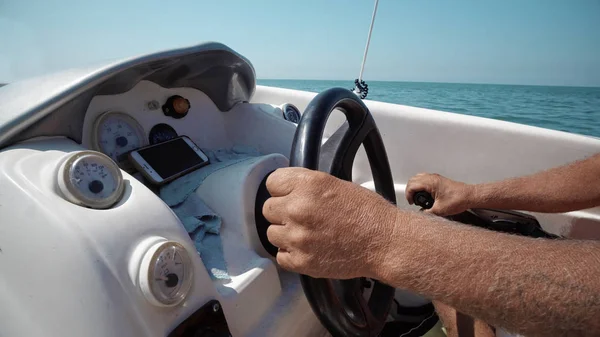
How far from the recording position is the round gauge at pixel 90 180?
2.02 ft

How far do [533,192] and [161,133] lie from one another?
1392mm

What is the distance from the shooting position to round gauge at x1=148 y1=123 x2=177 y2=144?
1271 mm

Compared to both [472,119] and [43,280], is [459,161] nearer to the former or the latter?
[472,119]

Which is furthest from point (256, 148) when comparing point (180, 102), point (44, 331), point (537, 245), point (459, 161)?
point (537, 245)

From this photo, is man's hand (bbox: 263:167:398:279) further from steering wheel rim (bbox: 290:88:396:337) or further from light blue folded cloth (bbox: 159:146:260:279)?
light blue folded cloth (bbox: 159:146:260:279)

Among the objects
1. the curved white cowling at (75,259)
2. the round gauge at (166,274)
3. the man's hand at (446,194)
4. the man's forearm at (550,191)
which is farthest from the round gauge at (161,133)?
the man's forearm at (550,191)

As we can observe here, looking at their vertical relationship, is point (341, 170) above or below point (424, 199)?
above

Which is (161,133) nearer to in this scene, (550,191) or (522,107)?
(550,191)

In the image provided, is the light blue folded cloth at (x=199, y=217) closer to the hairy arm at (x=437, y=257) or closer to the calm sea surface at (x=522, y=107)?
the hairy arm at (x=437, y=257)

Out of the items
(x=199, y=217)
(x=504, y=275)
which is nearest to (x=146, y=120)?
(x=199, y=217)

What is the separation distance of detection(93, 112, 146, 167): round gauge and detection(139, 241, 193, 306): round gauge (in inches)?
25.3

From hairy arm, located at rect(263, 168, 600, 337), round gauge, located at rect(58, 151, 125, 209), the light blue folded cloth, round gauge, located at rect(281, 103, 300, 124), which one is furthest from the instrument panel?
hairy arm, located at rect(263, 168, 600, 337)

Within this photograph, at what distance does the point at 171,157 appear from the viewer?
1.18m

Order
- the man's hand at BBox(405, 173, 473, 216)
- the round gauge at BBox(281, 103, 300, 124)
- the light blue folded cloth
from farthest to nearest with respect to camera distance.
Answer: the round gauge at BBox(281, 103, 300, 124), the man's hand at BBox(405, 173, 473, 216), the light blue folded cloth
